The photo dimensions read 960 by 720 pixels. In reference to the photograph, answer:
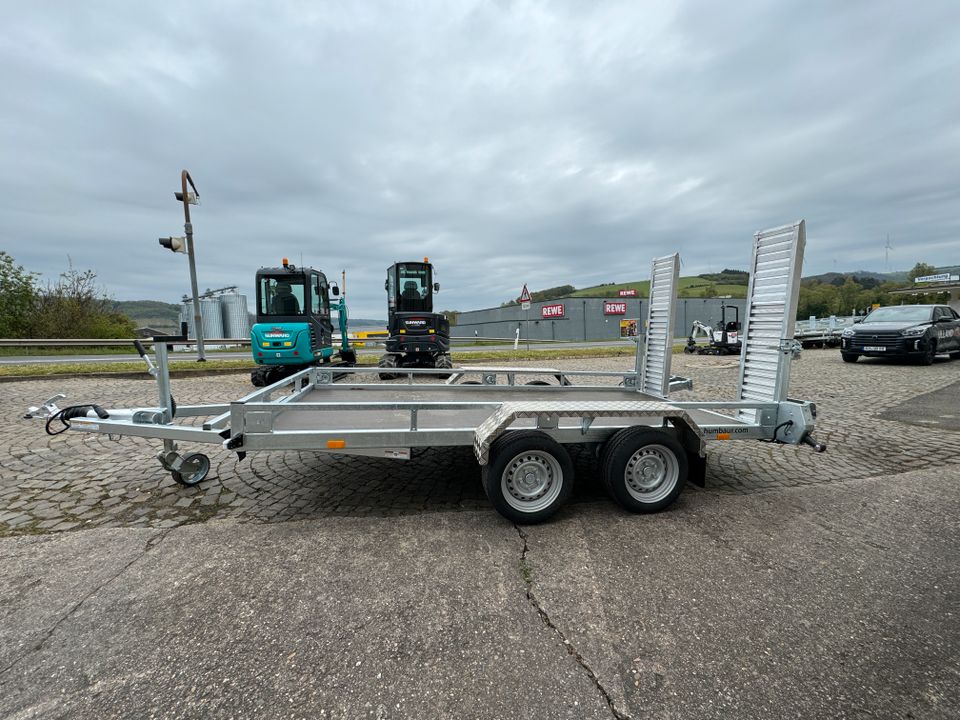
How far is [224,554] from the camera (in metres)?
2.95

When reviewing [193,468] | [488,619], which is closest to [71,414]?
[193,468]

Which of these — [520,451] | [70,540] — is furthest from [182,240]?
[520,451]

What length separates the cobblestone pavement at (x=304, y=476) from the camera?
144 inches

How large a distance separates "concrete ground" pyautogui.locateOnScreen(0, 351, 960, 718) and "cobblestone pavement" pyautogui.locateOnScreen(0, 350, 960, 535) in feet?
0.12

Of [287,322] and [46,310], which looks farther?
[46,310]

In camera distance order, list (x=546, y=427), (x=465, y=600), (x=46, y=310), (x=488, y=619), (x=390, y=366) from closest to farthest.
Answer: (x=488, y=619)
(x=465, y=600)
(x=546, y=427)
(x=390, y=366)
(x=46, y=310)

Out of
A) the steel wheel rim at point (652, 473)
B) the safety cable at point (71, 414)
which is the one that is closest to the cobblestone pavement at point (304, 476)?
the steel wheel rim at point (652, 473)

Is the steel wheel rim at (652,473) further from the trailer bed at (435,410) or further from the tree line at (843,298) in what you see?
the tree line at (843,298)

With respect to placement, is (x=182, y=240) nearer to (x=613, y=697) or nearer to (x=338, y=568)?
(x=338, y=568)

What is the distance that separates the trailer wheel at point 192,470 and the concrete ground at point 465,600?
145 mm

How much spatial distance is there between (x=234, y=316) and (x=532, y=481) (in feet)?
115

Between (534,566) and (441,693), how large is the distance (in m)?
1.08

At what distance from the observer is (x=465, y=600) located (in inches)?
97.9

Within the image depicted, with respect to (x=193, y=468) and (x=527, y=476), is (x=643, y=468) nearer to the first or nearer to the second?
(x=527, y=476)
